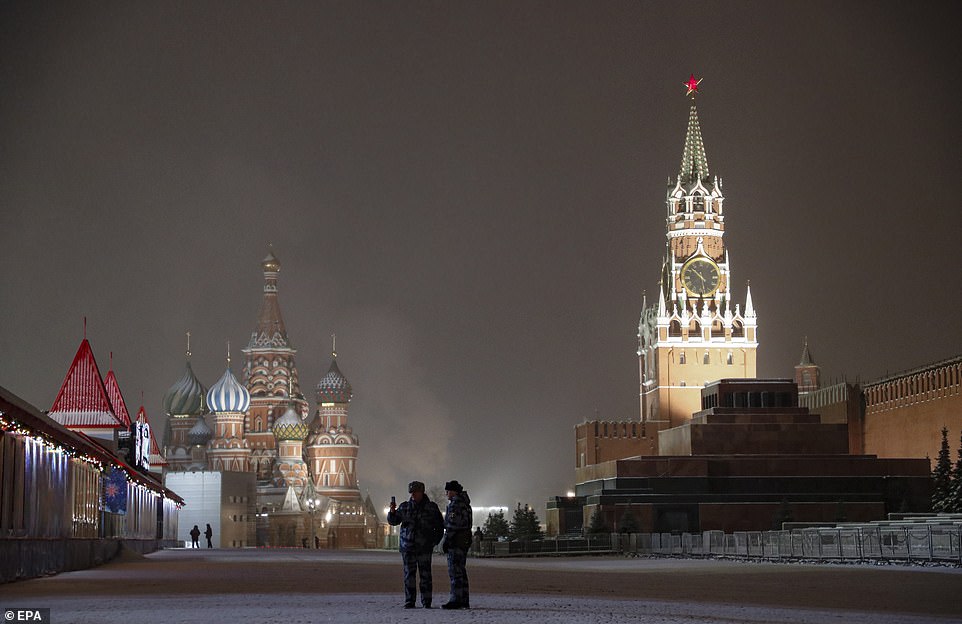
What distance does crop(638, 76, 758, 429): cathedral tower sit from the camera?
5399 inches

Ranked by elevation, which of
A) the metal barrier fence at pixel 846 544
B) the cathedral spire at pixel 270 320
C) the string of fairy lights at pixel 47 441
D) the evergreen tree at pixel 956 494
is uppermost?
the cathedral spire at pixel 270 320

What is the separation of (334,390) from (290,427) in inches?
349

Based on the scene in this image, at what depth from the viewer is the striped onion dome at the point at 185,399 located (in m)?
152

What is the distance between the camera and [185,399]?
152875mm

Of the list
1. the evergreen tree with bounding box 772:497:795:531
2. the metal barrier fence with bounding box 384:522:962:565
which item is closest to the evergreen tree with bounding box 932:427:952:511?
the evergreen tree with bounding box 772:497:795:531

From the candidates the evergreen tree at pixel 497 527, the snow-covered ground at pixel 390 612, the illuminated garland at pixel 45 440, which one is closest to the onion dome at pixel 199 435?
the evergreen tree at pixel 497 527

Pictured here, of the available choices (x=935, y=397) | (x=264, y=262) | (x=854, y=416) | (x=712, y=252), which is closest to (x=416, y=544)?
(x=935, y=397)

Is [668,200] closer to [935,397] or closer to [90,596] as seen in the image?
[935,397]

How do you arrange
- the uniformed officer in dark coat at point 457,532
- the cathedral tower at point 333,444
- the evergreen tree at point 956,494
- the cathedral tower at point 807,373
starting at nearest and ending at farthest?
the uniformed officer in dark coat at point 457,532 → the evergreen tree at point 956,494 → the cathedral tower at point 807,373 → the cathedral tower at point 333,444

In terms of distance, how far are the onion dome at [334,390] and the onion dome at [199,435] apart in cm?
1146

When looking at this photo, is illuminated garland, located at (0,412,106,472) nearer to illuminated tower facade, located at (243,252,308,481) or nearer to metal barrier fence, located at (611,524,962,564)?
metal barrier fence, located at (611,524,962,564)

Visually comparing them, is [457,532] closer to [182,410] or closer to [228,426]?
[228,426]

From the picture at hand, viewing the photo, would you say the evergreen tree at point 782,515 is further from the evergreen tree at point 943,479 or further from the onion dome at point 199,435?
the onion dome at point 199,435

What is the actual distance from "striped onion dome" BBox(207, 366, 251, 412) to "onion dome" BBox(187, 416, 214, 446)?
4.02 metres
